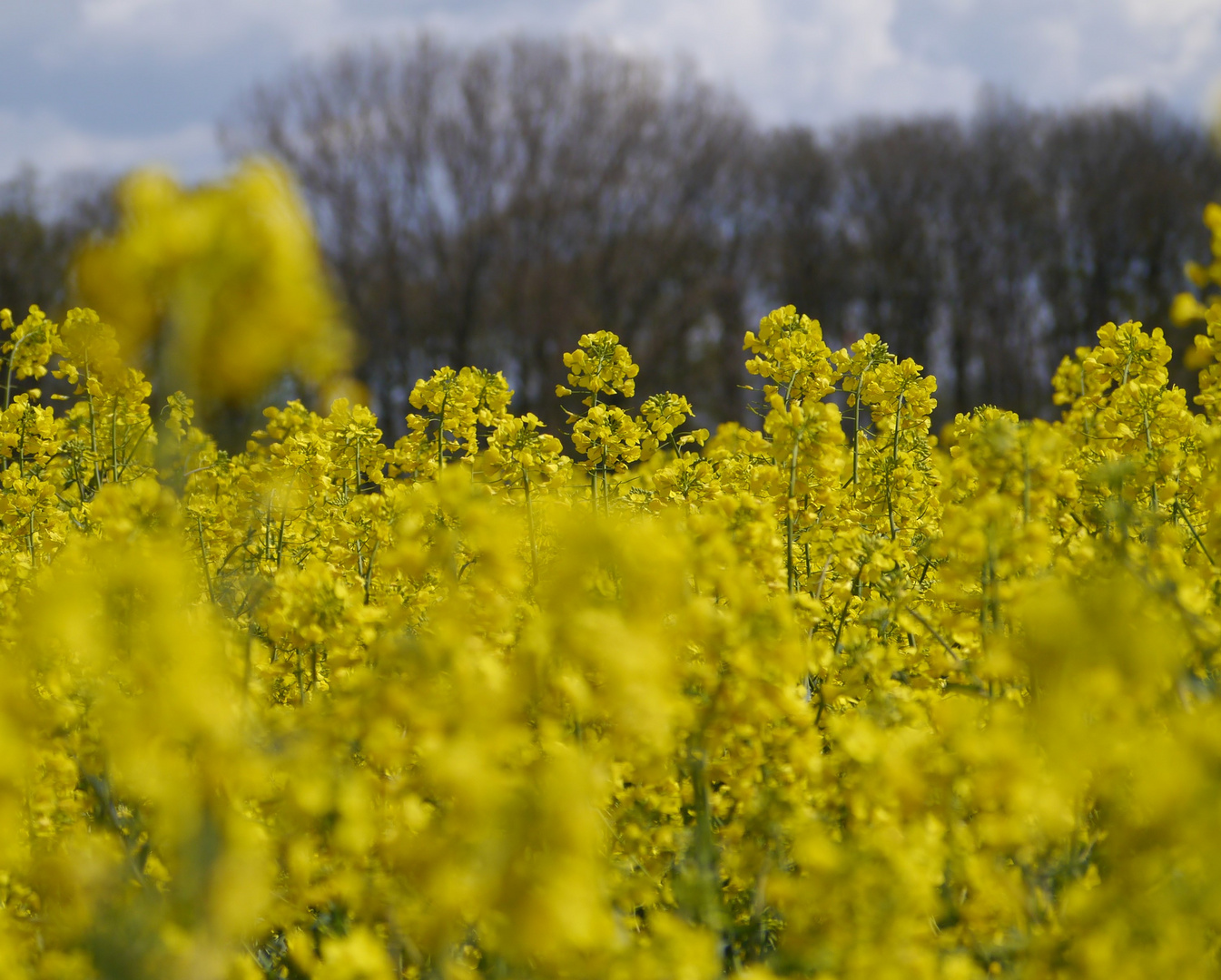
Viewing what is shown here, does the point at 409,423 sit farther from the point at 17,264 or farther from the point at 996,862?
the point at 17,264

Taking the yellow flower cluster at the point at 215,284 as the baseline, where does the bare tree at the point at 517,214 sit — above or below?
above

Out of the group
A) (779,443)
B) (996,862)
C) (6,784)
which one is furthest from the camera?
(779,443)

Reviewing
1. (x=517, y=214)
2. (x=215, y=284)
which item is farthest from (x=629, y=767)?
(x=517, y=214)

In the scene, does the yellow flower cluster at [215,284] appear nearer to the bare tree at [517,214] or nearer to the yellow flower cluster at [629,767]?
the yellow flower cluster at [629,767]

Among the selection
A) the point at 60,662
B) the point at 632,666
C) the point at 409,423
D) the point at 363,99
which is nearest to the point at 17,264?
the point at 363,99

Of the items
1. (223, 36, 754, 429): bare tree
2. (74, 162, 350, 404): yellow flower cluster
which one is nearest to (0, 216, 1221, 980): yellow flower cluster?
(74, 162, 350, 404): yellow flower cluster

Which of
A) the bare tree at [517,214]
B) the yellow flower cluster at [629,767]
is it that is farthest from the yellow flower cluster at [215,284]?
the bare tree at [517,214]

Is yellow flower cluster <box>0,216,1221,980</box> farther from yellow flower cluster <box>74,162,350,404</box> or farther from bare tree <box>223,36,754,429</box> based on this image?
bare tree <box>223,36,754,429</box>

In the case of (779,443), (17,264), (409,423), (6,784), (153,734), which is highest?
(17,264)

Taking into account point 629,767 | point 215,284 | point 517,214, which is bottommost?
point 629,767

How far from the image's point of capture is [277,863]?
83.9 inches

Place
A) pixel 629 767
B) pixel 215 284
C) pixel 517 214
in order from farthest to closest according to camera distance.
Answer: pixel 517 214, pixel 629 767, pixel 215 284

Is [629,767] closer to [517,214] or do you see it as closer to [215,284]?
[215,284]

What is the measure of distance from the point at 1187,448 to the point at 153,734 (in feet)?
14.8
